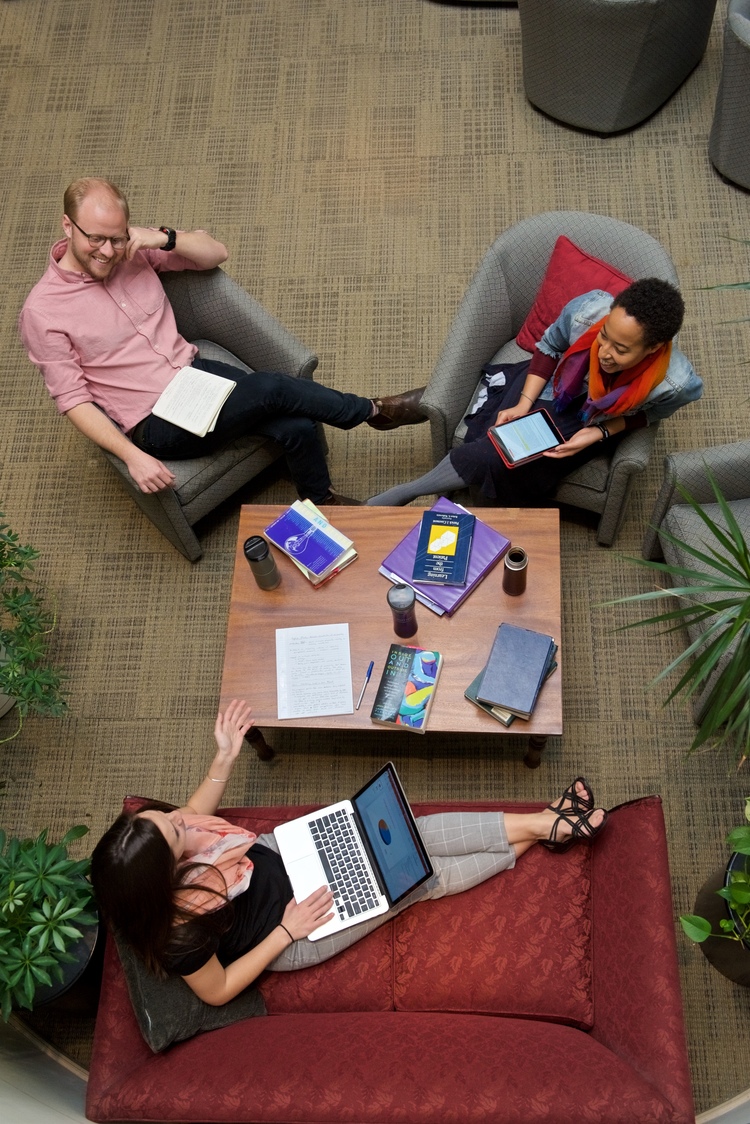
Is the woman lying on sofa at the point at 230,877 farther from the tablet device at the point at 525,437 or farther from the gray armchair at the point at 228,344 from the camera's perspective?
the tablet device at the point at 525,437

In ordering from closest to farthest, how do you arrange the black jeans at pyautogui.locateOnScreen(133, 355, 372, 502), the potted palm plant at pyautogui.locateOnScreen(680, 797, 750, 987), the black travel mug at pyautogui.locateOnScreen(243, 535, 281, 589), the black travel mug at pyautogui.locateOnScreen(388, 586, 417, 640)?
the potted palm plant at pyautogui.locateOnScreen(680, 797, 750, 987)
the black travel mug at pyautogui.locateOnScreen(388, 586, 417, 640)
the black travel mug at pyautogui.locateOnScreen(243, 535, 281, 589)
the black jeans at pyautogui.locateOnScreen(133, 355, 372, 502)

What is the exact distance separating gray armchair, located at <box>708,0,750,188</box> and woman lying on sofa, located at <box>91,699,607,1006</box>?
259 cm

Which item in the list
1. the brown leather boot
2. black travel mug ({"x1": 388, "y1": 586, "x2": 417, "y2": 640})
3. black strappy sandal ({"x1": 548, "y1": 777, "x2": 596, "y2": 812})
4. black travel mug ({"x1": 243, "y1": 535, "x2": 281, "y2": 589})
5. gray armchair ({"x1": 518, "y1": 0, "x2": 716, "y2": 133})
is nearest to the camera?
black strappy sandal ({"x1": 548, "y1": 777, "x2": 596, "y2": 812})

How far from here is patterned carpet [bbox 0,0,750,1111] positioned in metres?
2.96

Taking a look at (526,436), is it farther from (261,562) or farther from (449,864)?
(449,864)

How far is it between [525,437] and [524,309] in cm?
52

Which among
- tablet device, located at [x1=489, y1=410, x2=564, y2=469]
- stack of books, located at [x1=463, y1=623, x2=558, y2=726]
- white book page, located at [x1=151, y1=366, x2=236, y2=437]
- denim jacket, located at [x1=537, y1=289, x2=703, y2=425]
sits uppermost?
denim jacket, located at [x1=537, y1=289, x2=703, y2=425]

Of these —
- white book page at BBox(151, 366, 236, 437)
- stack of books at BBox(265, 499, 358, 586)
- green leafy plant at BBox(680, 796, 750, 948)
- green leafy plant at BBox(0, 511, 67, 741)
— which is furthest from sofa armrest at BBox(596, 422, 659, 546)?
green leafy plant at BBox(0, 511, 67, 741)

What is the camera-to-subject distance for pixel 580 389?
2.85m

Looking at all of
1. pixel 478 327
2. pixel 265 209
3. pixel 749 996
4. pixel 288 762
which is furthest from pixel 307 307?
pixel 749 996

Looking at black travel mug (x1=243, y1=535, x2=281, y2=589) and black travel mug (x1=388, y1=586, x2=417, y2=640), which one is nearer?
black travel mug (x1=388, y1=586, x2=417, y2=640)

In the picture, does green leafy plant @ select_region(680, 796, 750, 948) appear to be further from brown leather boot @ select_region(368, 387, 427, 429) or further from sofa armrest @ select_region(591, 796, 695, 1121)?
brown leather boot @ select_region(368, 387, 427, 429)

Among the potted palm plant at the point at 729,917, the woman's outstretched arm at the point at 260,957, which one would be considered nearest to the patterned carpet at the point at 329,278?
the potted palm plant at the point at 729,917

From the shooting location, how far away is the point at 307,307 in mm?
3789
